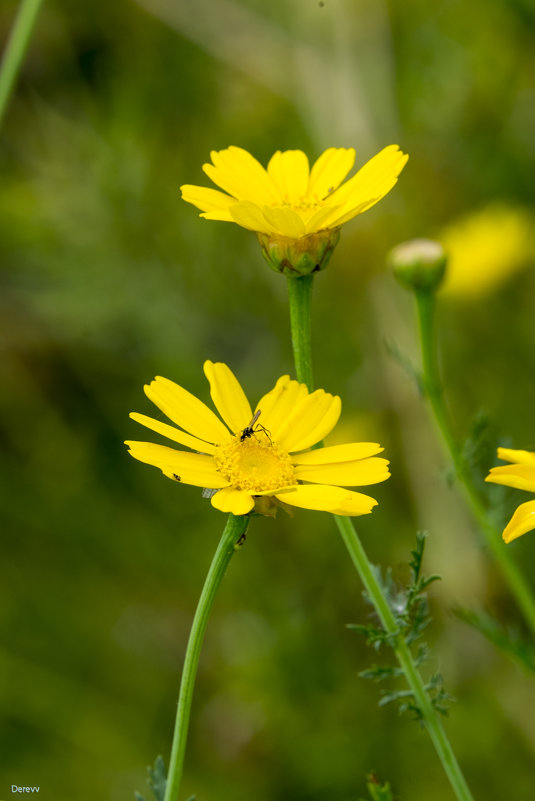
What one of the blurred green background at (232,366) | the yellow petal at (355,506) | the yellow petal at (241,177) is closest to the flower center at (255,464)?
the yellow petal at (355,506)

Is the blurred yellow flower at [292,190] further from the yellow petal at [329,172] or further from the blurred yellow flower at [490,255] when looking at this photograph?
the blurred yellow flower at [490,255]

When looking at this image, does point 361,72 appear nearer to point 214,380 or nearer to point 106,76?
point 106,76

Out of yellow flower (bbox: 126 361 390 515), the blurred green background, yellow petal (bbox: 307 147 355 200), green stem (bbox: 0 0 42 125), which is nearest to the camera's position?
yellow flower (bbox: 126 361 390 515)

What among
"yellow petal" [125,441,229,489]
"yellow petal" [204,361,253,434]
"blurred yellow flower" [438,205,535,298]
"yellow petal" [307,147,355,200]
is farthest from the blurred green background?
"yellow petal" [125,441,229,489]

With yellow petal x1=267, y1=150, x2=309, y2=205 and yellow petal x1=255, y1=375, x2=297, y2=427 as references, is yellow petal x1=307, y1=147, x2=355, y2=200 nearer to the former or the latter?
yellow petal x1=267, y1=150, x2=309, y2=205

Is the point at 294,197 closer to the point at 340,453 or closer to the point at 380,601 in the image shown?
the point at 340,453

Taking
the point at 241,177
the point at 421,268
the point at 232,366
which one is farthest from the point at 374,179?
the point at 232,366

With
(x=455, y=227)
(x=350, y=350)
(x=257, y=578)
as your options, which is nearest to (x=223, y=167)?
(x=257, y=578)
